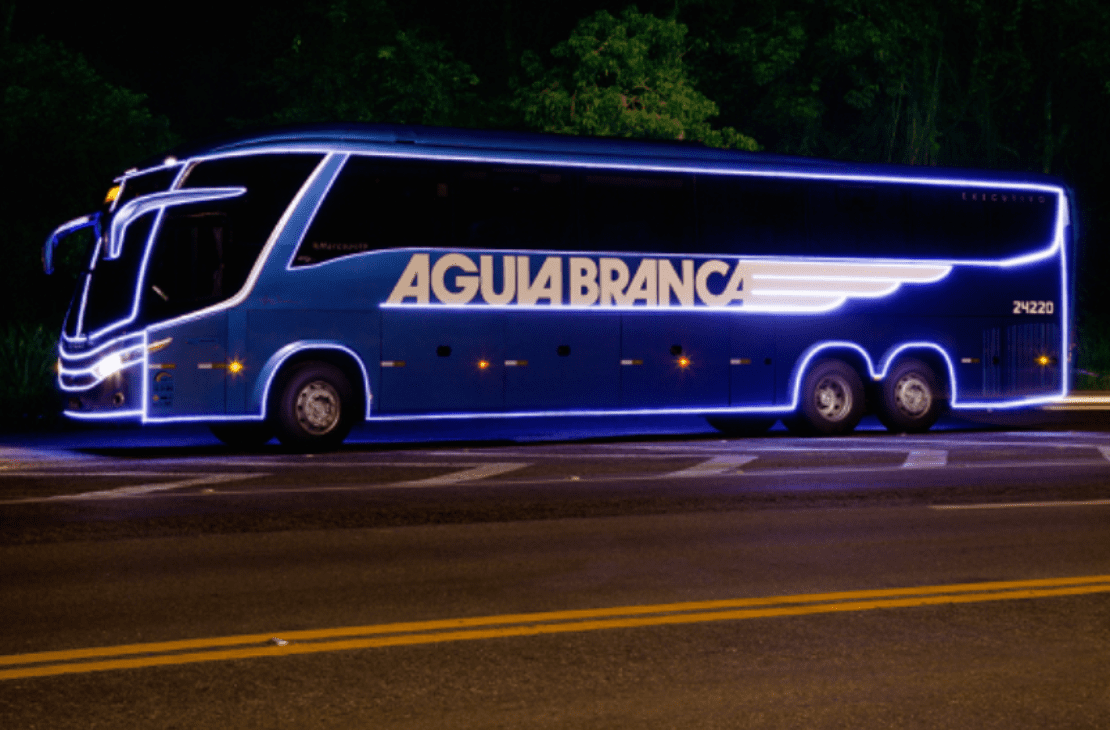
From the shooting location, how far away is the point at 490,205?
2025cm

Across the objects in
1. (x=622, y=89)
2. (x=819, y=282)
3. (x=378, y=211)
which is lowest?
(x=819, y=282)

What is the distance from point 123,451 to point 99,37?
28.1 m

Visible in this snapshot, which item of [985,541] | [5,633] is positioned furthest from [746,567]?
[5,633]

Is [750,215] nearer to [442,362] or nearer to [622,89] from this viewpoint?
[442,362]

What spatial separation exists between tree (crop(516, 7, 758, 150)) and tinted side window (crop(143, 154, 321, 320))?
16.3 meters

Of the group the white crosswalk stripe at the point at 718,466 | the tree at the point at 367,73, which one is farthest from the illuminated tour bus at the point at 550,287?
the tree at the point at 367,73

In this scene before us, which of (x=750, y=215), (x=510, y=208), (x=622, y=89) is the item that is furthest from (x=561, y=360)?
(x=622, y=89)

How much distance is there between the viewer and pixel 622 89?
116ft

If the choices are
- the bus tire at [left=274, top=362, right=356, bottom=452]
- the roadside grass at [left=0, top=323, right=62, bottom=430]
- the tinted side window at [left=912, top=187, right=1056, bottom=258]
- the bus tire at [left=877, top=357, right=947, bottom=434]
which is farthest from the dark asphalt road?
the tinted side window at [left=912, top=187, right=1056, bottom=258]

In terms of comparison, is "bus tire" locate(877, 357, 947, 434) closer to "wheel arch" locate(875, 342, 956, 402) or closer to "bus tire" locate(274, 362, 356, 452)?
"wheel arch" locate(875, 342, 956, 402)

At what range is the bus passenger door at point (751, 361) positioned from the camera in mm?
22000

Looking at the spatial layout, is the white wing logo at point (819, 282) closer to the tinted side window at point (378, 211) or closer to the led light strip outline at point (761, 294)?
the led light strip outline at point (761, 294)

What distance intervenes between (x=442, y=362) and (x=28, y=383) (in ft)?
25.5

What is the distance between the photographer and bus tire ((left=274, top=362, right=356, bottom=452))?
19.0 meters
